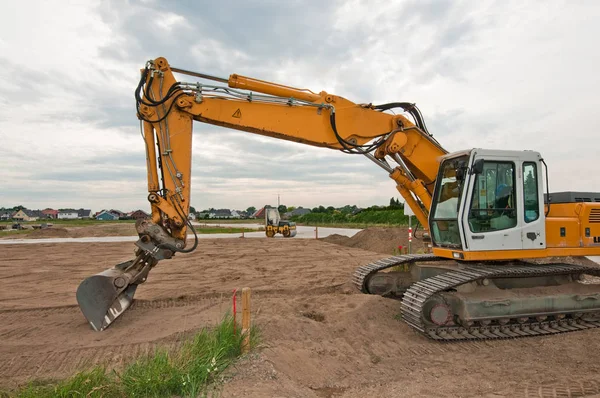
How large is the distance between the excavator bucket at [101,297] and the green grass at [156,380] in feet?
6.28

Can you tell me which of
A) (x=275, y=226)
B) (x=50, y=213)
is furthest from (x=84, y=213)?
(x=275, y=226)

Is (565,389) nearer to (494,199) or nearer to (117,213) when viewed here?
(494,199)

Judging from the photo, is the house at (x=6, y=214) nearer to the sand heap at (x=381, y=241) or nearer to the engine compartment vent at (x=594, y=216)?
the sand heap at (x=381, y=241)

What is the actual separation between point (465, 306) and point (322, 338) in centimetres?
228

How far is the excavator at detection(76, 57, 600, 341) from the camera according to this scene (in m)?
6.66

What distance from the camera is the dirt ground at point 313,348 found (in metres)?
4.87

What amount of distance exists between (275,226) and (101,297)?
24.7 metres

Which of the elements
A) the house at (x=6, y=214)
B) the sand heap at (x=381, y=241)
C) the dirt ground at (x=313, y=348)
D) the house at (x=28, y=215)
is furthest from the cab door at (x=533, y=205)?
the house at (x=6, y=214)

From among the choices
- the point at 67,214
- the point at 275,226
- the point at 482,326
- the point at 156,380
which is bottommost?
the point at 482,326

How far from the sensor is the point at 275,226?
31.4m

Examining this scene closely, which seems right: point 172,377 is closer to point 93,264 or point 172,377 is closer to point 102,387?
point 102,387

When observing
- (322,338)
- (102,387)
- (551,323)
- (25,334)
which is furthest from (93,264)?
(551,323)

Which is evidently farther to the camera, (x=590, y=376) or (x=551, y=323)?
(x=551, y=323)

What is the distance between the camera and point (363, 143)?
298 inches
